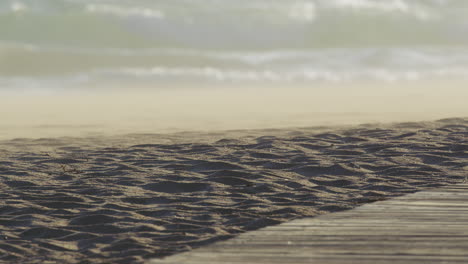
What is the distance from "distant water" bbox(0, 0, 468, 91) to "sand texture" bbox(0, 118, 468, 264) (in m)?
18.7

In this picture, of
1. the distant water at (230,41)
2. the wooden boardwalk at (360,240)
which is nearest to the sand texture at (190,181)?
the wooden boardwalk at (360,240)

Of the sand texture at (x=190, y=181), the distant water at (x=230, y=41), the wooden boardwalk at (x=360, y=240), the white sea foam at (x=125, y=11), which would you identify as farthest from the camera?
the white sea foam at (x=125, y=11)

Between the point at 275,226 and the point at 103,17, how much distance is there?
3610 cm

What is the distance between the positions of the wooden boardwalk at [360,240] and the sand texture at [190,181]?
355 mm

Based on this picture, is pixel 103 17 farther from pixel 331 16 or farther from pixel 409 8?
pixel 409 8

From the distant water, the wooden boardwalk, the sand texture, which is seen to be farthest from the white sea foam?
the wooden boardwalk

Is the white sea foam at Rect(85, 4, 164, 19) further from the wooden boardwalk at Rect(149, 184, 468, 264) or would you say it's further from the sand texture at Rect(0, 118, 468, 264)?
the wooden boardwalk at Rect(149, 184, 468, 264)

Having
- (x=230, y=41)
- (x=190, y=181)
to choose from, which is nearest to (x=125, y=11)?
(x=230, y=41)

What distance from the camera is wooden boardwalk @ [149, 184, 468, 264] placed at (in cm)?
439

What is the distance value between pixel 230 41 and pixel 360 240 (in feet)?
114

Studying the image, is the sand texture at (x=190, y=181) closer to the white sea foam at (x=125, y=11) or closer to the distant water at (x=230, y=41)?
the distant water at (x=230, y=41)

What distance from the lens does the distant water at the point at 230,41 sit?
31.3m

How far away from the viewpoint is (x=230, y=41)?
128 feet

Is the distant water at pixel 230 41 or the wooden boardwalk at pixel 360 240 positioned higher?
the distant water at pixel 230 41
